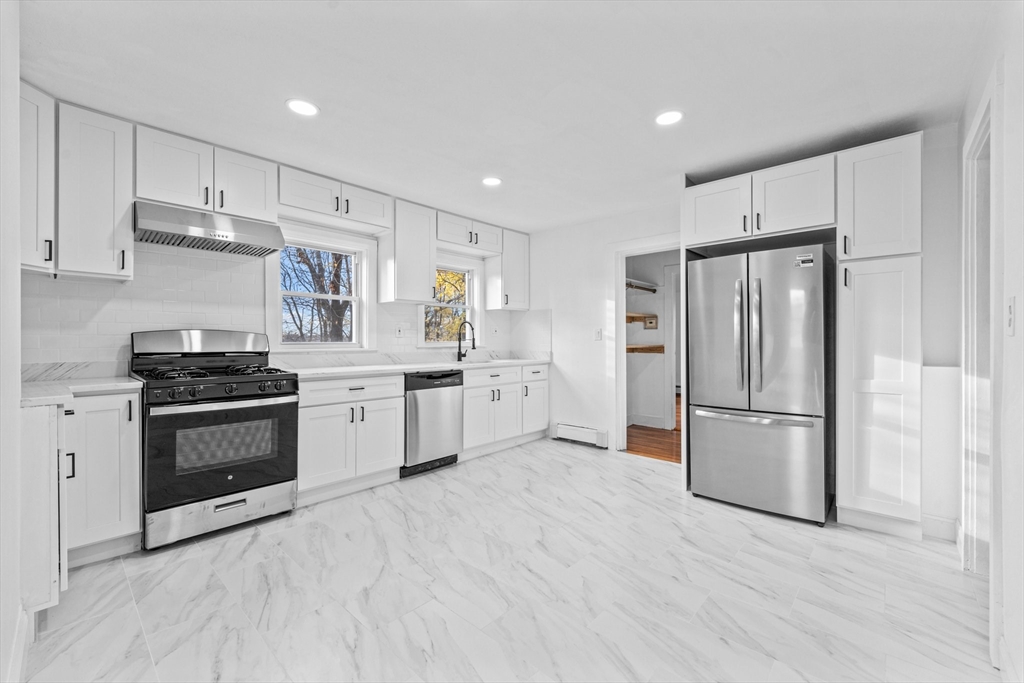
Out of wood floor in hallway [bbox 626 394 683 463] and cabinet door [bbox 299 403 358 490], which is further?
wood floor in hallway [bbox 626 394 683 463]

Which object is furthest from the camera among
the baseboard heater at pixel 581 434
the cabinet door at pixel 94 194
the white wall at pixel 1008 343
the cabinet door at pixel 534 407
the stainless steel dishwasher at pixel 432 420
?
the cabinet door at pixel 534 407

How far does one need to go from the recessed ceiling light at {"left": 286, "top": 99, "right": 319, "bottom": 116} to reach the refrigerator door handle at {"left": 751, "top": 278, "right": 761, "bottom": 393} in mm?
2935

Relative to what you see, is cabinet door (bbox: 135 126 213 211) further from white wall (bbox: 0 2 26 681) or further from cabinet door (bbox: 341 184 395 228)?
white wall (bbox: 0 2 26 681)

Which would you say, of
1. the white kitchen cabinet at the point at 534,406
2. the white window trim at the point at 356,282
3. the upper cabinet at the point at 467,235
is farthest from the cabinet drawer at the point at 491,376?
the upper cabinet at the point at 467,235

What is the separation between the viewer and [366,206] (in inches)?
149

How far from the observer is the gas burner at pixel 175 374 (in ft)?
8.47

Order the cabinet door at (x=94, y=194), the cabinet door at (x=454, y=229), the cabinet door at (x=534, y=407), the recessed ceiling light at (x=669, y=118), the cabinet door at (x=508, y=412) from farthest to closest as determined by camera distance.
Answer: the cabinet door at (x=534, y=407)
the cabinet door at (x=508, y=412)
the cabinet door at (x=454, y=229)
the recessed ceiling light at (x=669, y=118)
the cabinet door at (x=94, y=194)

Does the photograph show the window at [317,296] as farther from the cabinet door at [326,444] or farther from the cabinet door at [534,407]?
the cabinet door at [534,407]

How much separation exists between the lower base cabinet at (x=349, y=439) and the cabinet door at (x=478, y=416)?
2.28ft

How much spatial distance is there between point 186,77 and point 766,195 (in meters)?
3.46

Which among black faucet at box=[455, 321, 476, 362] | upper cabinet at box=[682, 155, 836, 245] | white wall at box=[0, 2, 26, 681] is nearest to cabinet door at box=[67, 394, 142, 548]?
white wall at box=[0, 2, 26, 681]

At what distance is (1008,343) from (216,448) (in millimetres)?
3666

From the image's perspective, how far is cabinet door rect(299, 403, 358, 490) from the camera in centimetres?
313

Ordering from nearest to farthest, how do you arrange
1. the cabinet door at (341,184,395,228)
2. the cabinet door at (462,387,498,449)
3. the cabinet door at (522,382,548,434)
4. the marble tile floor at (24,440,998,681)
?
1. the marble tile floor at (24,440,998,681)
2. the cabinet door at (341,184,395,228)
3. the cabinet door at (462,387,498,449)
4. the cabinet door at (522,382,548,434)
